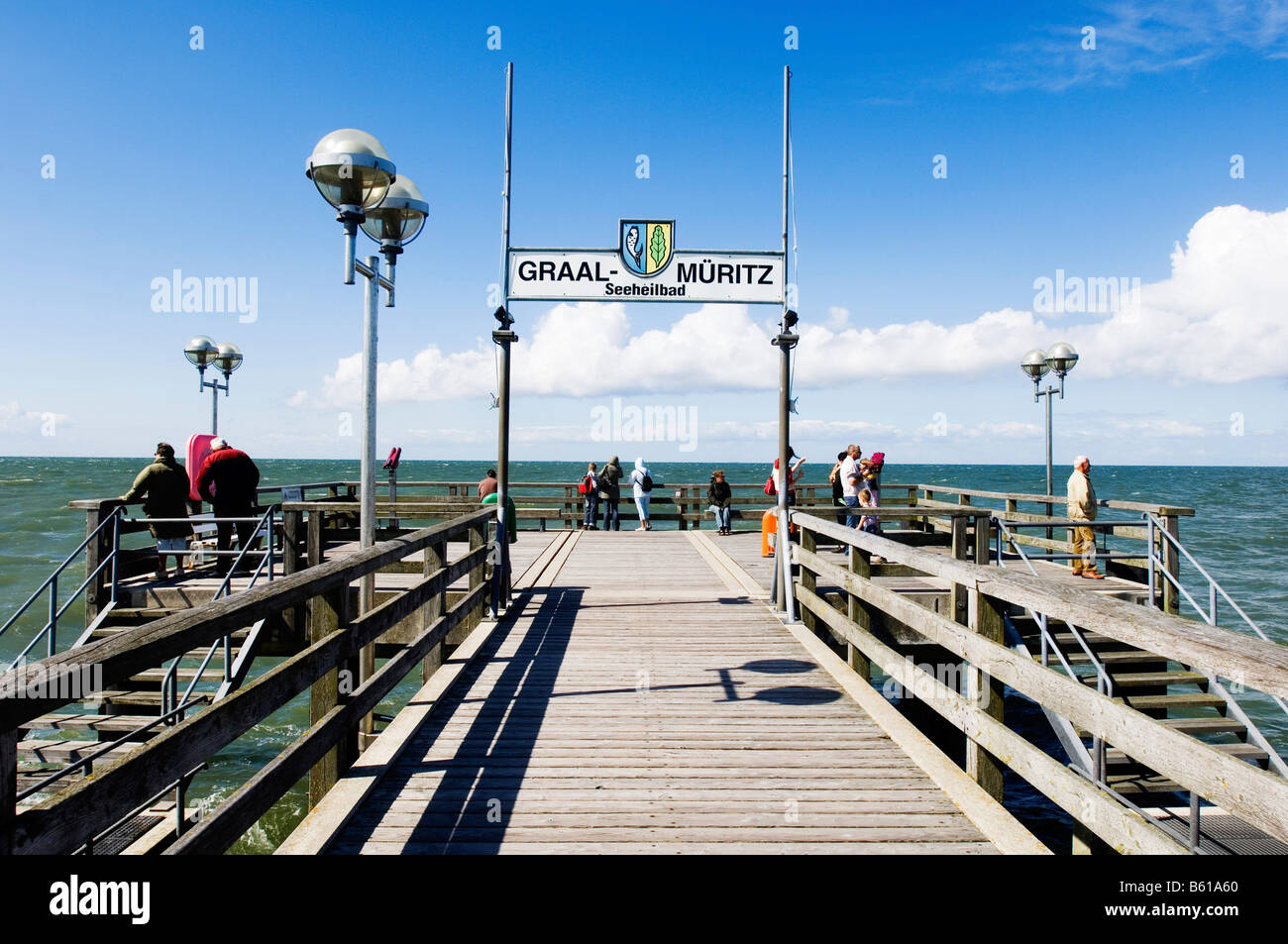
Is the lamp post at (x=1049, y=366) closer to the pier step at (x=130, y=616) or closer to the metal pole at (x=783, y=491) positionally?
the metal pole at (x=783, y=491)

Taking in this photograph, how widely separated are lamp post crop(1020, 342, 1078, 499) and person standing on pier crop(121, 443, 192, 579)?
525 inches

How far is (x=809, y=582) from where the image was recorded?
8.21m

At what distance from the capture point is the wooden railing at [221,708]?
2.02 m

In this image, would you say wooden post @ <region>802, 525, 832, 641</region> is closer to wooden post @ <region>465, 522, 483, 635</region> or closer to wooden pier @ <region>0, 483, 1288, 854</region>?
wooden pier @ <region>0, 483, 1288, 854</region>

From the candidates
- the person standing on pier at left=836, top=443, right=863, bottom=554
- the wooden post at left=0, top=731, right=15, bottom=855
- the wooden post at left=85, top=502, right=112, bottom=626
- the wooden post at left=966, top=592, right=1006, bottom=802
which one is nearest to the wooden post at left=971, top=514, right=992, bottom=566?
the wooden post at left=966, top=592, right=1006, bottom=802

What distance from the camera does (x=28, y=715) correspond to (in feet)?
6.49

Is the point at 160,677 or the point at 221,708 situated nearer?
the point at 221,708

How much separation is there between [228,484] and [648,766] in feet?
27.4

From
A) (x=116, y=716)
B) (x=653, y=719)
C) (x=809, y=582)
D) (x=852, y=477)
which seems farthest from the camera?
(x=852, y=477)

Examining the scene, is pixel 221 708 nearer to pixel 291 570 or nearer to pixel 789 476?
pixel 291 570

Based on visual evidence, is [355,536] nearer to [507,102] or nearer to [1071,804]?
[507,102]

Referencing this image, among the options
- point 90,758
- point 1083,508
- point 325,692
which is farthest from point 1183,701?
point 90,758
